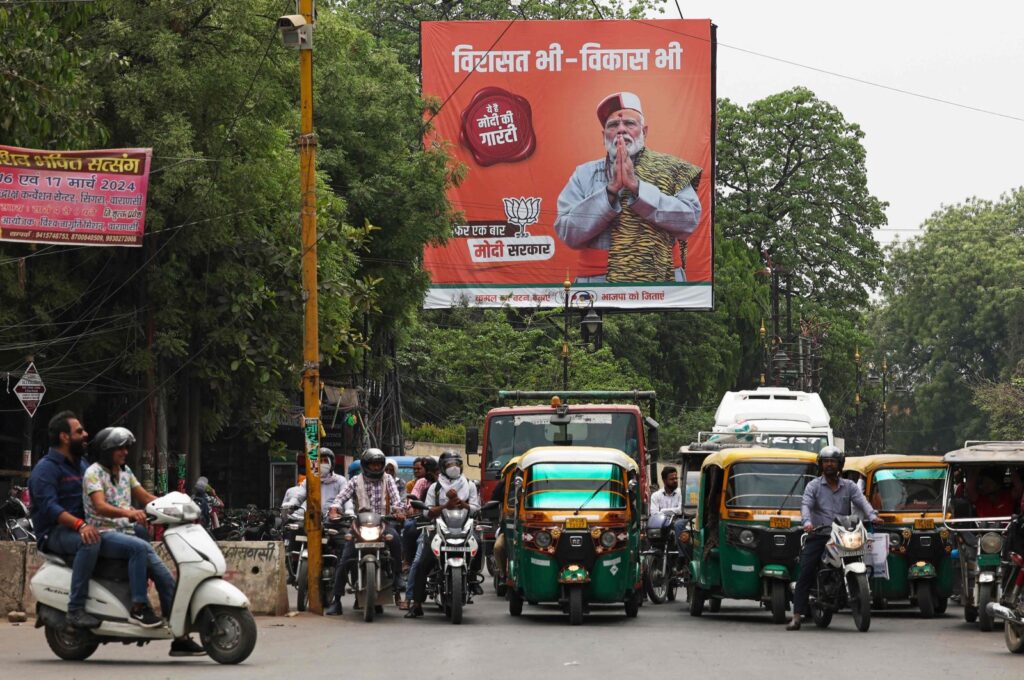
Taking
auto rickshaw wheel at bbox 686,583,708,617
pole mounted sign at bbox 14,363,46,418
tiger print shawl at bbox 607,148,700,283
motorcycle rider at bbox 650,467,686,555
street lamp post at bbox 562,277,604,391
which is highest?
tiger print shawl at bbox 607,148,700,283

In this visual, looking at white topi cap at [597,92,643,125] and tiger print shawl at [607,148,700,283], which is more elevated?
white topi cap at [597,92,643,125]

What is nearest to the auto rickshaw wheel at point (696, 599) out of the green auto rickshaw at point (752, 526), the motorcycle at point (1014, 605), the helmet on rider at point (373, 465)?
the green auto rickshaw at point (752, 526)

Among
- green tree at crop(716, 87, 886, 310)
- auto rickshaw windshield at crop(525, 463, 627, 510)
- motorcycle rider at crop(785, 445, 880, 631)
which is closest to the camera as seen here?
motorcycle rider at crop(785, 445, 880, 631)

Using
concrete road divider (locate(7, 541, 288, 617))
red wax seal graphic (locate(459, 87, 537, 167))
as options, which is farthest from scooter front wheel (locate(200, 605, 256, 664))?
red wax seal graphic (locate(459, 87, 537, 167))

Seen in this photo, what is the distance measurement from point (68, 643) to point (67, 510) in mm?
1023

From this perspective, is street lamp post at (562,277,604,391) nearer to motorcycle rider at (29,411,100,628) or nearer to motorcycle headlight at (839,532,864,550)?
motorcycle headlight at (839,532,864,550)

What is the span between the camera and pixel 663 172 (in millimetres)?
46844

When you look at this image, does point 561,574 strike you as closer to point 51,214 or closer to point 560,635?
point 560,635

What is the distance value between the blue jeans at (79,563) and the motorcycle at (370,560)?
5276 mm

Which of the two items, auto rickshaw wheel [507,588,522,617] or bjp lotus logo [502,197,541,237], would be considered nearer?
auto rickshaw wheel [507,588,522,617]

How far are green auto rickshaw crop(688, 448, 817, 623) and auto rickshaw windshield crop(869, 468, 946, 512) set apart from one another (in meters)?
1.40

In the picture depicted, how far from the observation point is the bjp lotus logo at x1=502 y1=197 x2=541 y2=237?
155 feet

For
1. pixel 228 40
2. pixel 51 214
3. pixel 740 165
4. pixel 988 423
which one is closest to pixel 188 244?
pixel 228 40

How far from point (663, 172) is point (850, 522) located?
30190 millimetres
